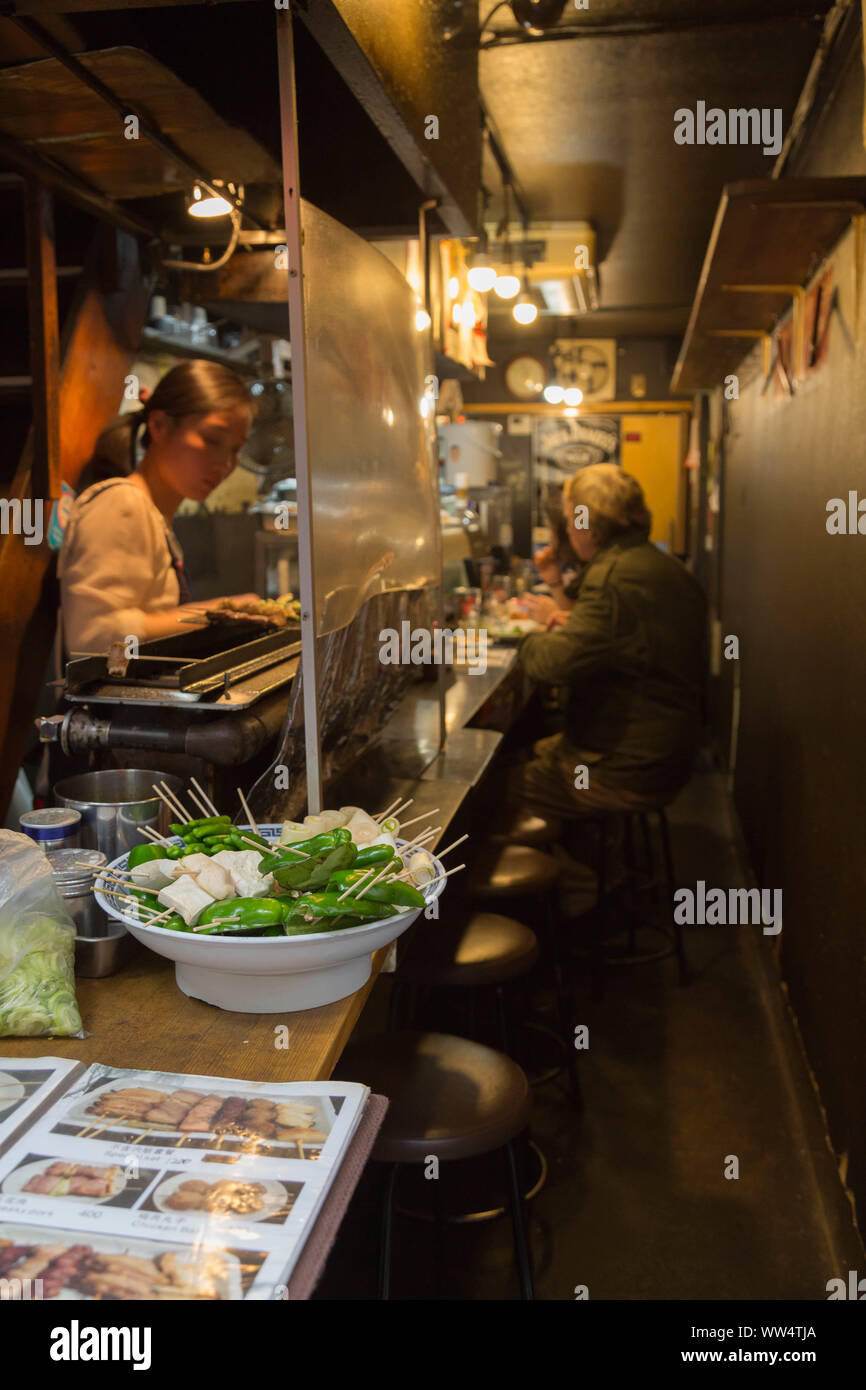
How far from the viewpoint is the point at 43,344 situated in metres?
2.77

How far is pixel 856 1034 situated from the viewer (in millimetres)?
2547

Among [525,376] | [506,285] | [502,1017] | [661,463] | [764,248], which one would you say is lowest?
[502,1017]

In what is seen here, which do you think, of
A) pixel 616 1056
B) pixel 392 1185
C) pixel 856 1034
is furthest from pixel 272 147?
pixel 616 1056

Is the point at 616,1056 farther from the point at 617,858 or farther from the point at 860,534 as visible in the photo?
the point at 860,534

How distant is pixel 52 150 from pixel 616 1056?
128 inches

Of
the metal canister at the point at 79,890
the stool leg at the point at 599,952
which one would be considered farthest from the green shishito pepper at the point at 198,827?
the stool leg at the point at 599,952

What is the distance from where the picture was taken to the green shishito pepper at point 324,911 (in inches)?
57.6

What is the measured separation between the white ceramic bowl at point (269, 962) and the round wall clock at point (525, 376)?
10.3 metres

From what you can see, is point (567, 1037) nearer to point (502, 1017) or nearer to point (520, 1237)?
point (502, 1017)

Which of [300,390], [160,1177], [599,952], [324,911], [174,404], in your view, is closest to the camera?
[160,1177]

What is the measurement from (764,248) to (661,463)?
328 inches

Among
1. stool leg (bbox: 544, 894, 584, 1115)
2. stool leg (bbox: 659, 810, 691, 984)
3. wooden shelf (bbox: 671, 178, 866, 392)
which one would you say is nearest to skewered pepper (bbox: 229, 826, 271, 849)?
stool leg (bbox: 544, 894, 584, 1115)

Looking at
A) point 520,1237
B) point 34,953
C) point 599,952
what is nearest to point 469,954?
point 520,1237

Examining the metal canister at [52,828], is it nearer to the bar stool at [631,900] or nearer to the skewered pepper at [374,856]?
the skewered pepper at [374,856]
